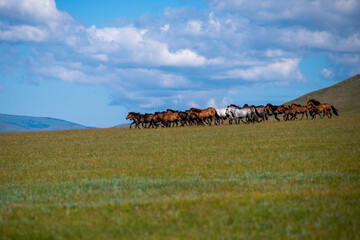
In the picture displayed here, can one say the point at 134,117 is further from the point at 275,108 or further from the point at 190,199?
the point at 190,199

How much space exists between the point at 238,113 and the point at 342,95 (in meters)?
88.9

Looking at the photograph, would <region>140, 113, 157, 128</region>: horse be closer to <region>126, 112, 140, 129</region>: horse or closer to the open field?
<region>126, 112, 140, 129</region>: horse

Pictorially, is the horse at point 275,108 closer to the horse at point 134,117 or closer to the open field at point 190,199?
the horse at point 134,117

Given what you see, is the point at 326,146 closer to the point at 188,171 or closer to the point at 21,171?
the point at 188,171

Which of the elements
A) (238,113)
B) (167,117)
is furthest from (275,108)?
(167,117)

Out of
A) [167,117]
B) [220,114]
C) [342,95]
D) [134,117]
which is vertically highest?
[342,95]

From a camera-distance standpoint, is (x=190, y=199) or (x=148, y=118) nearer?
(x=190, y=199)

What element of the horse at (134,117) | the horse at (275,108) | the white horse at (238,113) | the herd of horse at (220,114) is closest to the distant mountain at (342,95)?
the herd of horse at (220,114)

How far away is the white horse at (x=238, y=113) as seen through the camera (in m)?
48.8

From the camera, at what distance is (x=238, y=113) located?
49469 mm

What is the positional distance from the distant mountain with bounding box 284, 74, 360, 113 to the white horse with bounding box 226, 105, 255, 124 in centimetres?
6389

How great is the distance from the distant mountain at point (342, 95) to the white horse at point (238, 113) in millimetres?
63886

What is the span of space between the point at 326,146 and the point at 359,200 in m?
10.2

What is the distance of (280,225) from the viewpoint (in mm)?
6367
